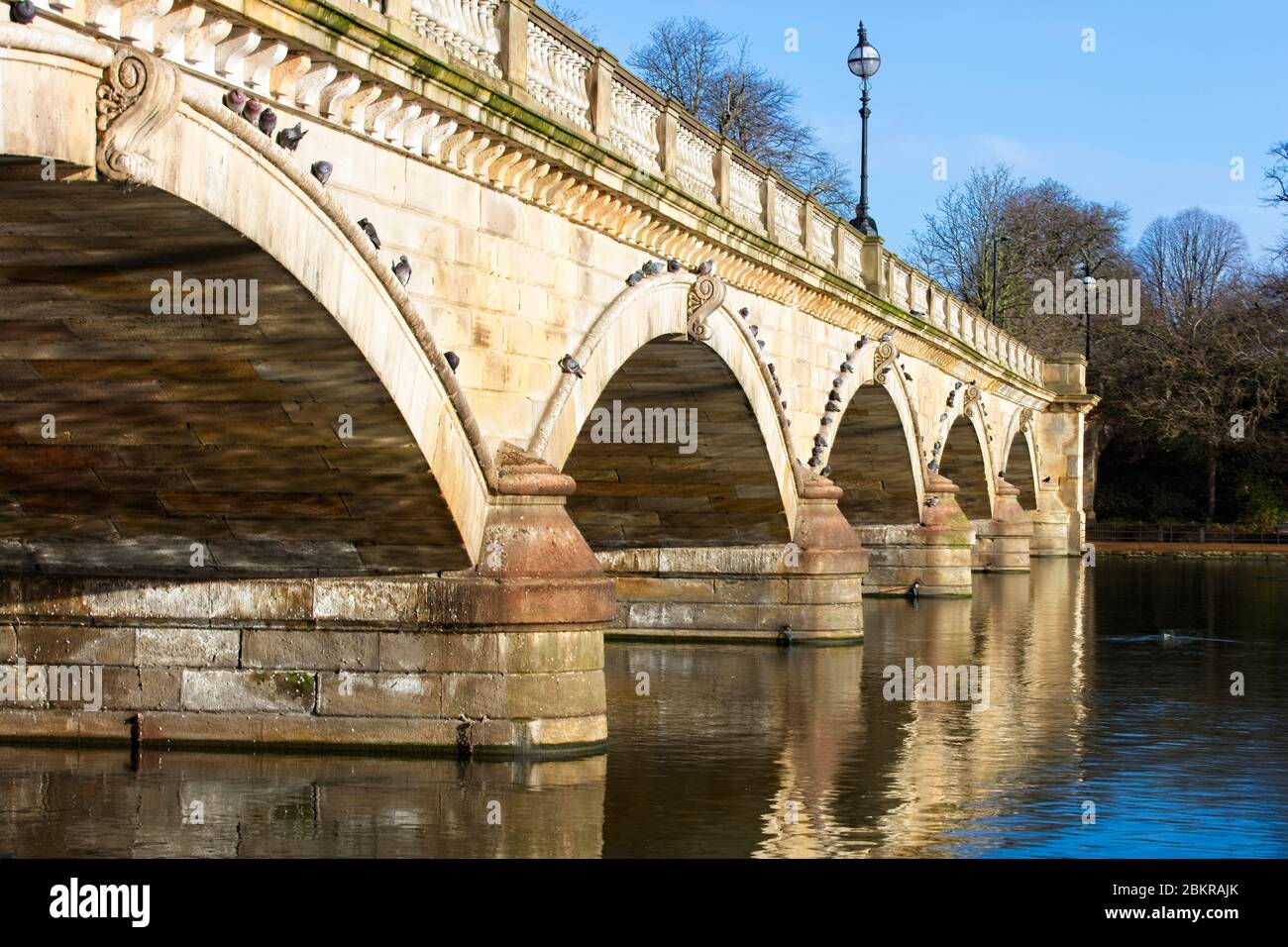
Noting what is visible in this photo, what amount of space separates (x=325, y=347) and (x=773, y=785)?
4.26m

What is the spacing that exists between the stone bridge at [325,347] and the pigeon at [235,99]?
0.02m

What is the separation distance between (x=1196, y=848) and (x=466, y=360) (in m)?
5.93

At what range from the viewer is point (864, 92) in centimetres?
3014

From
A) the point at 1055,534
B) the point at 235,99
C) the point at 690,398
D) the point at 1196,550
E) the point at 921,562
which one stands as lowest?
the point at 1196,550

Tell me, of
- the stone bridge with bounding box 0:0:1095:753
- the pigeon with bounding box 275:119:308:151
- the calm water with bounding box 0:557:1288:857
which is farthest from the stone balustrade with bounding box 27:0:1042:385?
the calm water with bounding box 0:557:1288:857

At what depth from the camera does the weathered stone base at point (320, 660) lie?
13.4m

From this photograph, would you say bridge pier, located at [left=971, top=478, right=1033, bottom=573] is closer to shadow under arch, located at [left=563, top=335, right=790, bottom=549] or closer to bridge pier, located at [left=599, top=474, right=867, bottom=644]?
bridge pier, located at [left=599, top=474, right=867, bottom=644]

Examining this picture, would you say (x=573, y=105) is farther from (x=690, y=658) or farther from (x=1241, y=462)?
(x=1241, y=462)

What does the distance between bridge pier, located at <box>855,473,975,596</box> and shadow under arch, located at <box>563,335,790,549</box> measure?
9619 mm

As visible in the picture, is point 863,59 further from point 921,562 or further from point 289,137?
point 289,137

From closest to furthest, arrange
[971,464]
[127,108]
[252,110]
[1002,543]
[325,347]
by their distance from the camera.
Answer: [127,108], [252,110], [325,347], [971,464], [1002,543]

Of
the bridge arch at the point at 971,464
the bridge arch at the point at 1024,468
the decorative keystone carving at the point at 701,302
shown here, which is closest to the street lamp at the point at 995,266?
the bridge arch at the point at 1024,468

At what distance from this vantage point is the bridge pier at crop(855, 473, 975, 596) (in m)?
32.8

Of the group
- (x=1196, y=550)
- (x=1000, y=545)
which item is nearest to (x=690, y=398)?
(x=1000, y=545)
